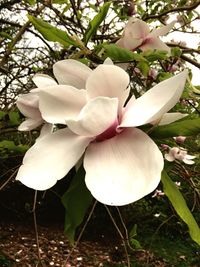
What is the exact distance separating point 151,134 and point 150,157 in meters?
0.06

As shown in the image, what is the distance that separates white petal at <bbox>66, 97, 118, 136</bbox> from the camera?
396 mm

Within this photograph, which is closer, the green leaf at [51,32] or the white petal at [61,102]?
the white petal at [61,102]

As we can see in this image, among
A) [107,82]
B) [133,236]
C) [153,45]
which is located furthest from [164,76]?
[133,236]

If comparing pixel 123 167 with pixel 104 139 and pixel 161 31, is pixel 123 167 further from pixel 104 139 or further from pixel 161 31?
pixel 161 31

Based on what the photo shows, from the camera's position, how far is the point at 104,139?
431mm

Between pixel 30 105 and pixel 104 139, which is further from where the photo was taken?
pixel 30 105

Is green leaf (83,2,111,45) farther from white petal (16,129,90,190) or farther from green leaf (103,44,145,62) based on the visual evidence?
white petal (16,129,90,190)

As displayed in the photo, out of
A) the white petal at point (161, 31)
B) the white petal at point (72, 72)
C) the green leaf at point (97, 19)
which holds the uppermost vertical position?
the green leaf at point (97, 19)

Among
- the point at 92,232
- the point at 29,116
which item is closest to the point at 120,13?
the point at 29,116

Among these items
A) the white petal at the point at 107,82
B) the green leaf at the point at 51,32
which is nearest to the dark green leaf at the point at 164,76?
the green leaf at the point at 51,32

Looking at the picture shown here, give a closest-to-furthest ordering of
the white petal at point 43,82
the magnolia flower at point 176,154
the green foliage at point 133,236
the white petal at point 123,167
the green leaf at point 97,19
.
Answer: the white petal at point 123,167
the white petal at point 43,82
the green leaf at point 97,19
the magnolia flower at point 176,154
the green foliage at point 133,236

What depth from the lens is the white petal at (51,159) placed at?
0.41 meters

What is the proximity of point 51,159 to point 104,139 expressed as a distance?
0.17 ft

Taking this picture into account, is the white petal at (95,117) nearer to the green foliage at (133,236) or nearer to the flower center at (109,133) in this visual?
the flower center at (109,133)
